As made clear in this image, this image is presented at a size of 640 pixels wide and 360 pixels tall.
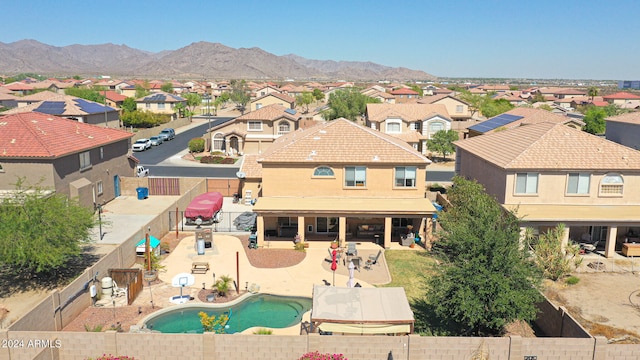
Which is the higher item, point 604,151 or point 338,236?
point 604,151

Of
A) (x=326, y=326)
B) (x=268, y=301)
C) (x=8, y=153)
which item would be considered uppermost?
(x=8, y=153)

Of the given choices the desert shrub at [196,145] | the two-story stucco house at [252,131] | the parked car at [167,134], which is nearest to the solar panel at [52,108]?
the parked car at [167,134]

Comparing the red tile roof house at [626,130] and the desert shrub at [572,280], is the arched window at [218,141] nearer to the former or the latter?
the red tile roof house at [626,130]

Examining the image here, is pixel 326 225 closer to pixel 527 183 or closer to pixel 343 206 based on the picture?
pixel 343 206

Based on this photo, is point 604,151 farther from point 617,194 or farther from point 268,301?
point 268,301

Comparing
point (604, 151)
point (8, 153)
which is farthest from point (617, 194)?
point (8, 153)

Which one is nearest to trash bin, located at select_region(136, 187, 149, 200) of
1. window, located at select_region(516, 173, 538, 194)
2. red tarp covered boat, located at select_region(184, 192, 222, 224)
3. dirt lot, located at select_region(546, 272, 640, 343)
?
red tarp covered boat, located at select_region(184, 192, 222, 224)
